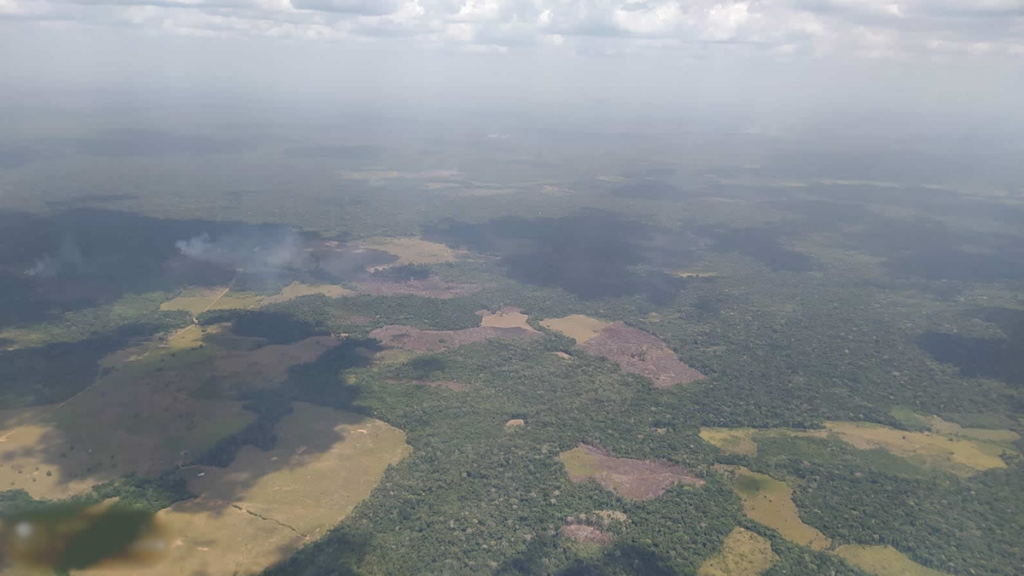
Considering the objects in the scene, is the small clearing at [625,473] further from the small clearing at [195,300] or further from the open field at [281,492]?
the small clearing at [195,300]

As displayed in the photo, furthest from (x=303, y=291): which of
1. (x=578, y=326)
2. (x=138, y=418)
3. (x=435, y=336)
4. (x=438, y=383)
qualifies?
(x=578, y=326)

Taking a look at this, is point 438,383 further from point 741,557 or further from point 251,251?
point 251,251

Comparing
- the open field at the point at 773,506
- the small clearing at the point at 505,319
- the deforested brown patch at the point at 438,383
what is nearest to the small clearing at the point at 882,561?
the open field at the point at 773,506

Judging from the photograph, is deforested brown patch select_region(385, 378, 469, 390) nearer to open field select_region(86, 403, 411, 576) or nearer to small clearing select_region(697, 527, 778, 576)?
open field select_region(86, 403, 411, 576)

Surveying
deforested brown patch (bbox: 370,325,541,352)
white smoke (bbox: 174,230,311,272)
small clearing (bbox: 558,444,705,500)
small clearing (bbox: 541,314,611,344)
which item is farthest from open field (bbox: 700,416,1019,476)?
white smoke (bbox: 174,230,311,272)

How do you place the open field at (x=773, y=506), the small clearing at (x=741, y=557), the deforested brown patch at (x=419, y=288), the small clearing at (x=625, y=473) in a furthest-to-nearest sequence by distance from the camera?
the deforested brown patch at (x=419, y=288) → the small clearing at (x=625, y=473) → the open field at (x=773, y=506) → the small clearing at (x=741, y=557)
